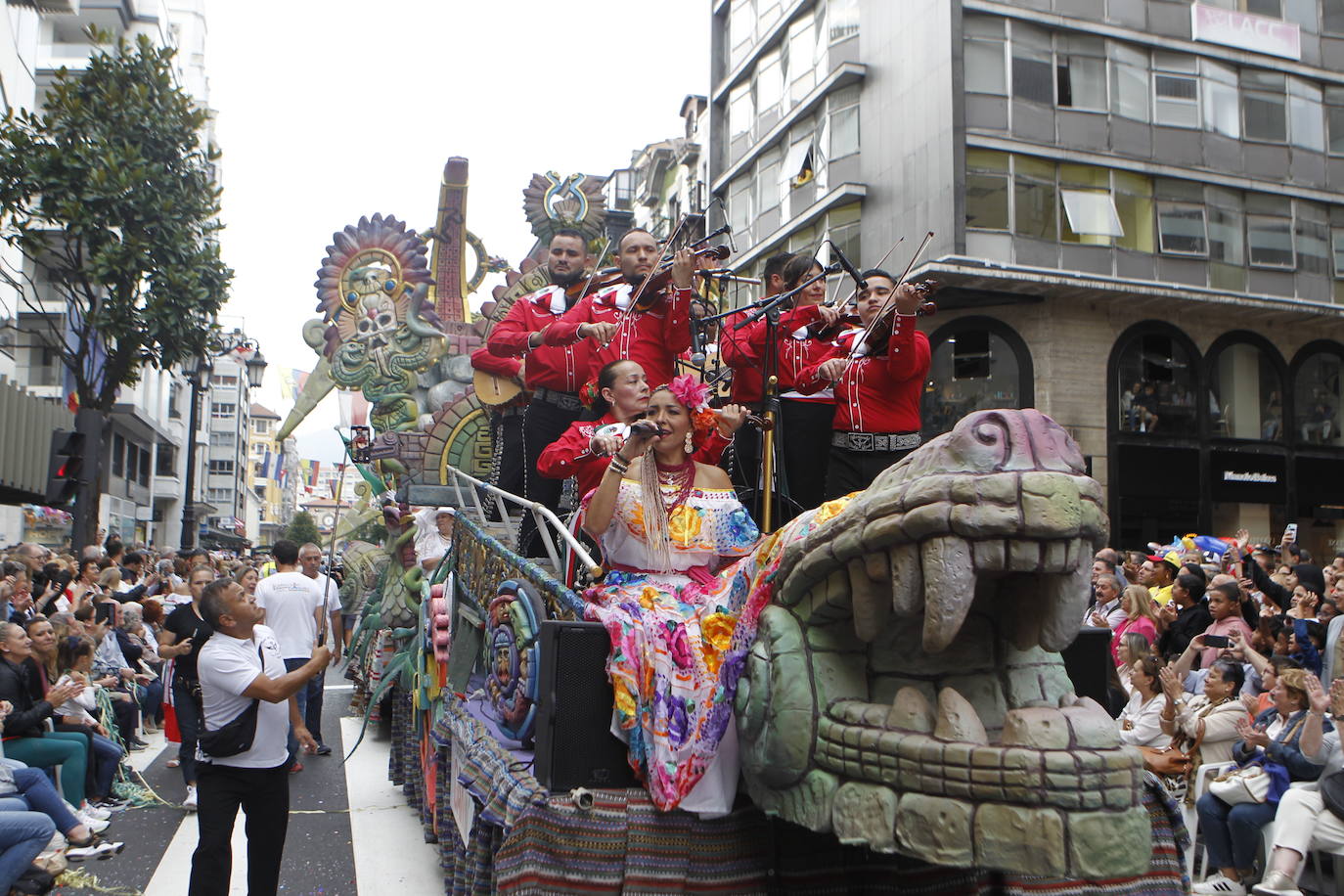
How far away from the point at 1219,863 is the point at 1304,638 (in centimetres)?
233

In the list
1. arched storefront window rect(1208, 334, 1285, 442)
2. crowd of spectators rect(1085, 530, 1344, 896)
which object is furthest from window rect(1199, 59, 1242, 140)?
crowd of spectators rect(1085, 530, 1344, 896)

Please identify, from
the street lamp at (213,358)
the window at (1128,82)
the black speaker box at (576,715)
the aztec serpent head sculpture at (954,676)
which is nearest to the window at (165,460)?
the street lamp at (213,358)

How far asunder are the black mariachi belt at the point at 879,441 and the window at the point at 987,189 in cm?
1589

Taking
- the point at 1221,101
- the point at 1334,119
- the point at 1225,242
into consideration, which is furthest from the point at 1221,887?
the point at 1334,119

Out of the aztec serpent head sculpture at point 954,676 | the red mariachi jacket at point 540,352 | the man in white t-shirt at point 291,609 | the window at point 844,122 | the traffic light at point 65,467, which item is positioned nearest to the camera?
the aztec serpent head sculpture at point 954,676

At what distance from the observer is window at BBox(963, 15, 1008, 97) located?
2028 cm

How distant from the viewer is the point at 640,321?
5461 mm

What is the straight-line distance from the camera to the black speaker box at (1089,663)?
150 inches

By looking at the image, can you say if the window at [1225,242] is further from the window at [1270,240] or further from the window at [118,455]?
the window at [118,455]

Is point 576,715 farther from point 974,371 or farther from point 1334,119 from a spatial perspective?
point 1334,119

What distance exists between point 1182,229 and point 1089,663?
20130 mm

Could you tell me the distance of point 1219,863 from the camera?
6.06m

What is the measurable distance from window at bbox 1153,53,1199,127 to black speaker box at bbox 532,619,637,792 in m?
21.7

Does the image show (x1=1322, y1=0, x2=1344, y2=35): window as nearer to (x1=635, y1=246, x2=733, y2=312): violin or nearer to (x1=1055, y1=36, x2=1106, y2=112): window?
(x1=1055, y1=36, x2=1106, y2=112): window
